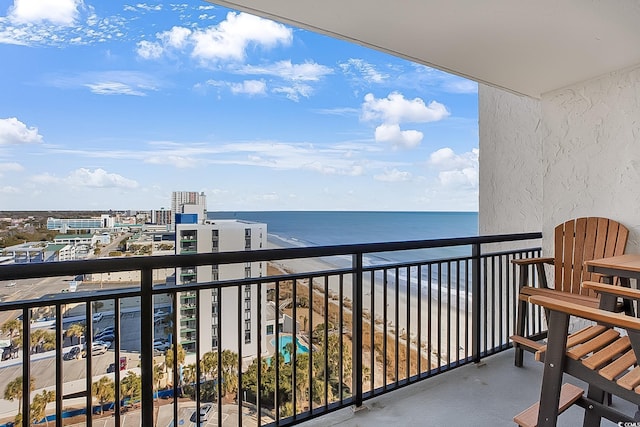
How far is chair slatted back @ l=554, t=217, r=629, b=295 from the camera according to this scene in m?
2.60

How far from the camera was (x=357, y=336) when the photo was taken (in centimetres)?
196

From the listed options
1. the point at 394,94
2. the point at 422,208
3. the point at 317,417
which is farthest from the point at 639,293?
the point at 422,208

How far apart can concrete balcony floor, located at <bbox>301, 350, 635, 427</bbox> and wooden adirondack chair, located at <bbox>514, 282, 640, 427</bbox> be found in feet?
1.42

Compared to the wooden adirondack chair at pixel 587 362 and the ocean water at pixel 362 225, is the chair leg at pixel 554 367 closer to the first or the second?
the wooden adirondack chair at pixel 587 362

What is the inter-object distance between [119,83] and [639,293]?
18.3m

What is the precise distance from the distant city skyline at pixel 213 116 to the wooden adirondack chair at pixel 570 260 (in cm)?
619

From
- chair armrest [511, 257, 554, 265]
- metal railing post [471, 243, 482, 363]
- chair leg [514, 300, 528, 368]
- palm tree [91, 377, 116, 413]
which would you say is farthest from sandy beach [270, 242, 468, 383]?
palm tree [91, 377, 116, 413]

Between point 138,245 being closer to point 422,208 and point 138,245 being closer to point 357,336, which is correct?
point 357,336

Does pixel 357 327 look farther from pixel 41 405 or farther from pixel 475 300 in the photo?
pixel 41 405

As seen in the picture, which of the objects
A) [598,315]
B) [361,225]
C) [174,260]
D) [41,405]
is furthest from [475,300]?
[361,225]

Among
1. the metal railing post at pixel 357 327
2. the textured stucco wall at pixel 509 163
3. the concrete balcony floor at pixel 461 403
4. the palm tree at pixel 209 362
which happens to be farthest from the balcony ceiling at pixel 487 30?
the palm tree at pixel 209 362

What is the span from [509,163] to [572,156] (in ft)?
3.20

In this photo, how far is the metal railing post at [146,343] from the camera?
1.41 m

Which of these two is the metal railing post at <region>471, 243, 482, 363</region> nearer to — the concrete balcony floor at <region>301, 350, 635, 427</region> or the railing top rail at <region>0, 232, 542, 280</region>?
the concrete balcony floor at <region>301, 350, 635, 427</region>
